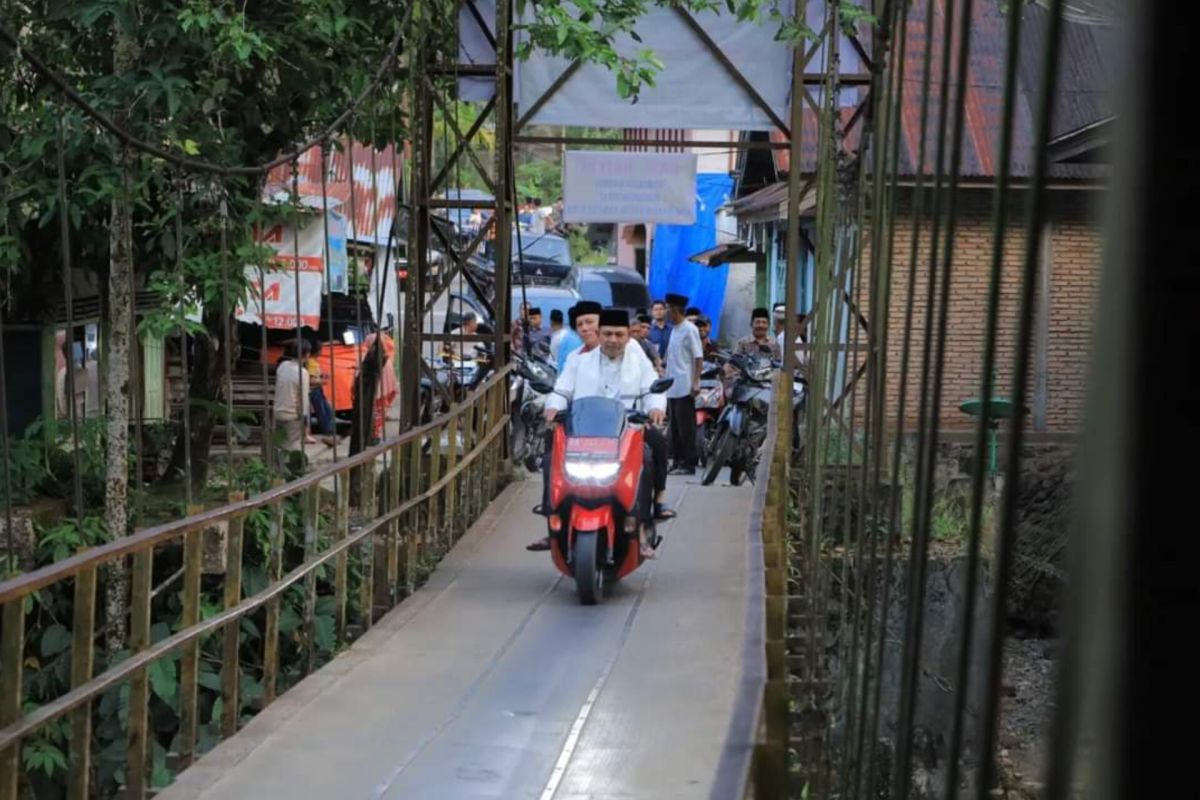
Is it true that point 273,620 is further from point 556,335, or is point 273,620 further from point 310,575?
point 556,335

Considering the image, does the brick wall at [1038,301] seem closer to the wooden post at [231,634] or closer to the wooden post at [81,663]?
the wooden post at [81,663]

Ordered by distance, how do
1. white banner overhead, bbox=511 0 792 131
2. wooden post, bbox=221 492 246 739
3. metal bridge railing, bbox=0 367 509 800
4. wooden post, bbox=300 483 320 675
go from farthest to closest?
white banner overhead, bbox=511 0 792 131
wooden post, bbox=300 483 320 675
wooden post, bbox=221 492 246 739
metal bridge railing, bbox=0 367 509 800

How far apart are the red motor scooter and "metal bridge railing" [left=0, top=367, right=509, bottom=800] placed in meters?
0.82

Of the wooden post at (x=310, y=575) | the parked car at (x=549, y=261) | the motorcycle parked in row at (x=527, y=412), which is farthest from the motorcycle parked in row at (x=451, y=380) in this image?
the parked car at (x=549, y=261)

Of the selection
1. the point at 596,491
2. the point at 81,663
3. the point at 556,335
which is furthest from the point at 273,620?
the point at 556,335

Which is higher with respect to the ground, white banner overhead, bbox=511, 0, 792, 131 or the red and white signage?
white banner overhead, bbox=511, 0, 792, 131

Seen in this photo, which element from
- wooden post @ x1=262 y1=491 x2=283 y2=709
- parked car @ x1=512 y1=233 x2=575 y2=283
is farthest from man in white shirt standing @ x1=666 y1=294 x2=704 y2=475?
parked car @ x1=512 y1=233 x2=575 y2=283

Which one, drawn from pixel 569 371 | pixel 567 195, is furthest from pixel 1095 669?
pixel 567 195

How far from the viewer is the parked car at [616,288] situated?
3041 centimetres

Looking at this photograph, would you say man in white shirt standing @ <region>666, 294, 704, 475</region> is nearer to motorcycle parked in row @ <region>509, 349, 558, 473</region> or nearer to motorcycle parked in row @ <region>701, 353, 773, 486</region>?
motorcycle parked in row @ <region>701, 353, 773, 486</region>

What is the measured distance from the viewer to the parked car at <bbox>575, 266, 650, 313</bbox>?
3041 cm

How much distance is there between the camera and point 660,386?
27.9ft

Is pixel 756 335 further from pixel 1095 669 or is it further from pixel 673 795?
pixel 1095 669

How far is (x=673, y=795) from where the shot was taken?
213 inches
